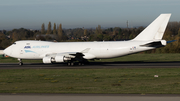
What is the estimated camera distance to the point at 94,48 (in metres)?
32.8

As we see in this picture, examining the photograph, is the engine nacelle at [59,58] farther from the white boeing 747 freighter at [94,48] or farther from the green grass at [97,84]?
the green grass at [97,84]

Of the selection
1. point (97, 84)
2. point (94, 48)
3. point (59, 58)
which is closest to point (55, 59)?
point (59, 58)

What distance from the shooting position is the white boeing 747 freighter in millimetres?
31547

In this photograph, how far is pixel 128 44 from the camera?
32281 mm

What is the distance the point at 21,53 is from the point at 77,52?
9.01 meters

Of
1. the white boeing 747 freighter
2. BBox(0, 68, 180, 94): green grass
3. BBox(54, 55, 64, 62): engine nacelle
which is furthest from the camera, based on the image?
the white boeing 747 freighter

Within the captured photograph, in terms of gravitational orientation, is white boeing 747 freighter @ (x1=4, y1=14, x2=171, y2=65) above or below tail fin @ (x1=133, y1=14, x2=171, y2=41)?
below

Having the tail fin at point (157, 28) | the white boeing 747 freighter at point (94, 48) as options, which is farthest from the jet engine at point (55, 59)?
the tail fin at point (157, 28)

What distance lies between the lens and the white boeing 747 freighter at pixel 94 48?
31547 mm

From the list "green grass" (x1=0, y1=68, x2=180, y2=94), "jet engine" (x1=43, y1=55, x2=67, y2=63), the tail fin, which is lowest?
"green grass" (x1=0, y1=68, x2=180, y2=94)

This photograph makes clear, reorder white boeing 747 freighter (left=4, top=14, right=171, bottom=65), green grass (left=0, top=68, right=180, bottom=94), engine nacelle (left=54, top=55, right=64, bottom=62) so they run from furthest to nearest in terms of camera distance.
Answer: white boeing 747 freighter (left=4, top=14, right=171, bottom=65) < engine nacelle (left=54, top=55, right=64, bottom=62) < green grass (left=0, top=68, right=180, bottom=94)

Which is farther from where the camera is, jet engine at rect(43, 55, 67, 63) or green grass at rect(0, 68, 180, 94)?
jet engine at rect(43, 55, 67, 63)

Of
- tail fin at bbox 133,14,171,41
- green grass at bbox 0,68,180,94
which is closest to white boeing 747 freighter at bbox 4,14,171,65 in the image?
tail fin at bbox 133,14,171,41

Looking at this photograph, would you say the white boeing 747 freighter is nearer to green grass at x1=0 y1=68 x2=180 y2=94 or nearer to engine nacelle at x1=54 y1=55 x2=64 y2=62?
engine nacelle at x1=54 y1=55 x2=64 y2=62
